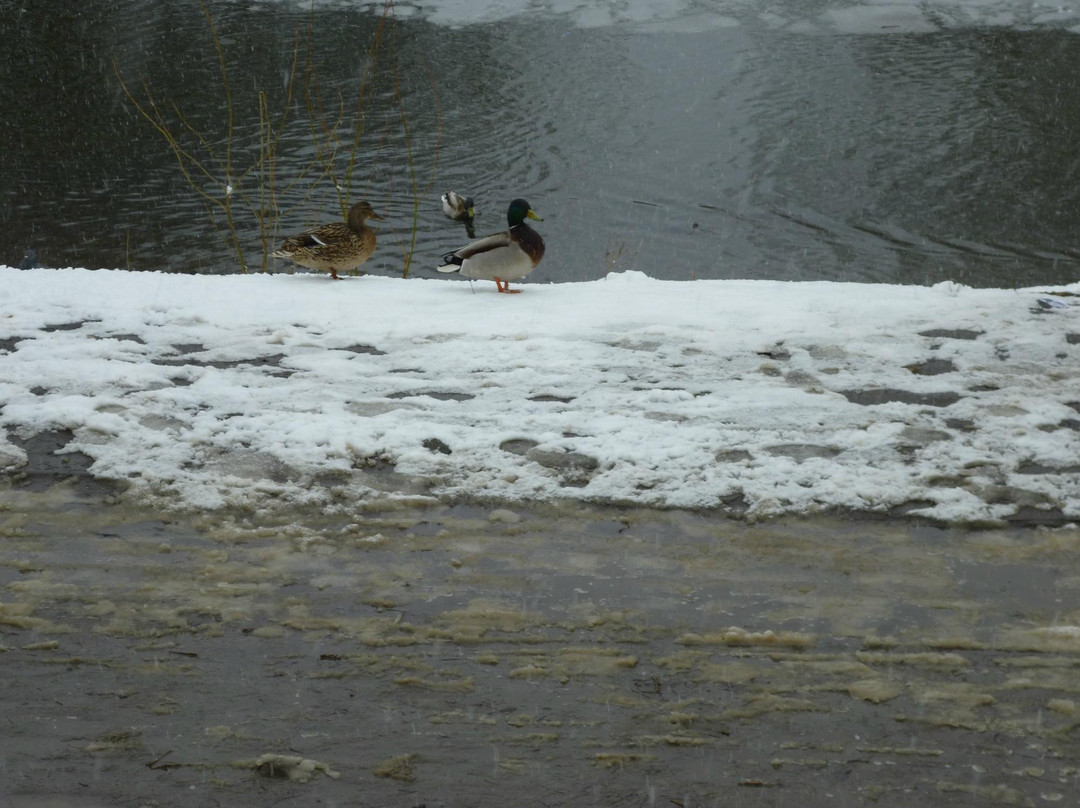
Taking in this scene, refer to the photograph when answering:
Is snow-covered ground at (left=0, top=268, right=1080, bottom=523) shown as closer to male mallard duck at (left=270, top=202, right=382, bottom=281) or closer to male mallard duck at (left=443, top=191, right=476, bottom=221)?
male mallard duck at (left=270, top=202, right=382, bottom=281)

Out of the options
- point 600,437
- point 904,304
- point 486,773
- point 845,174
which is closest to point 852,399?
point 600,437

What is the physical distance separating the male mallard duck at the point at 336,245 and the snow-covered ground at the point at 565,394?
3.07 feet

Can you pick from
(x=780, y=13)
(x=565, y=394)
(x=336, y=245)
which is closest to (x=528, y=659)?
(x=565, y=394)

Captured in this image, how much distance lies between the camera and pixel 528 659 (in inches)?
106

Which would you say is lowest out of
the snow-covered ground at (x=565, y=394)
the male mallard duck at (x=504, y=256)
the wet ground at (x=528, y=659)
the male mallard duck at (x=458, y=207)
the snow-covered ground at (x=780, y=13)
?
the wet ground at (x=528, y=659)

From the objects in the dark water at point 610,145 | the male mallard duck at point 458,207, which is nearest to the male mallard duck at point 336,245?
the dark water at point 610,145

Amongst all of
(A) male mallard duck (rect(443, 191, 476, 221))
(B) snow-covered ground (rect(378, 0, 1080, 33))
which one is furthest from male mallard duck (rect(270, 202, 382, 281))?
(B) snow-covered ground (rect(378, 0, 1080, 33))

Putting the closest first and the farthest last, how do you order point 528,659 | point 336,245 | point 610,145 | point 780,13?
point 528,659 < point 336,245 < point 610,145 < point 780,13

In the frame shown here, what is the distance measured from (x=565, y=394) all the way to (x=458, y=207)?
8.08 m

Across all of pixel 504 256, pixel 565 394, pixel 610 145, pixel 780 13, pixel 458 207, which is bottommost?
pixel 565 394

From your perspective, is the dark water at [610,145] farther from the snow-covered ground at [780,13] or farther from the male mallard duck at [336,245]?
the male mallard duck at [336,245]

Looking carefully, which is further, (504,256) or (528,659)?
(504,256)

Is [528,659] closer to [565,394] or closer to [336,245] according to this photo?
[565,394]

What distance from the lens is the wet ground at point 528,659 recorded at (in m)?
2.28
